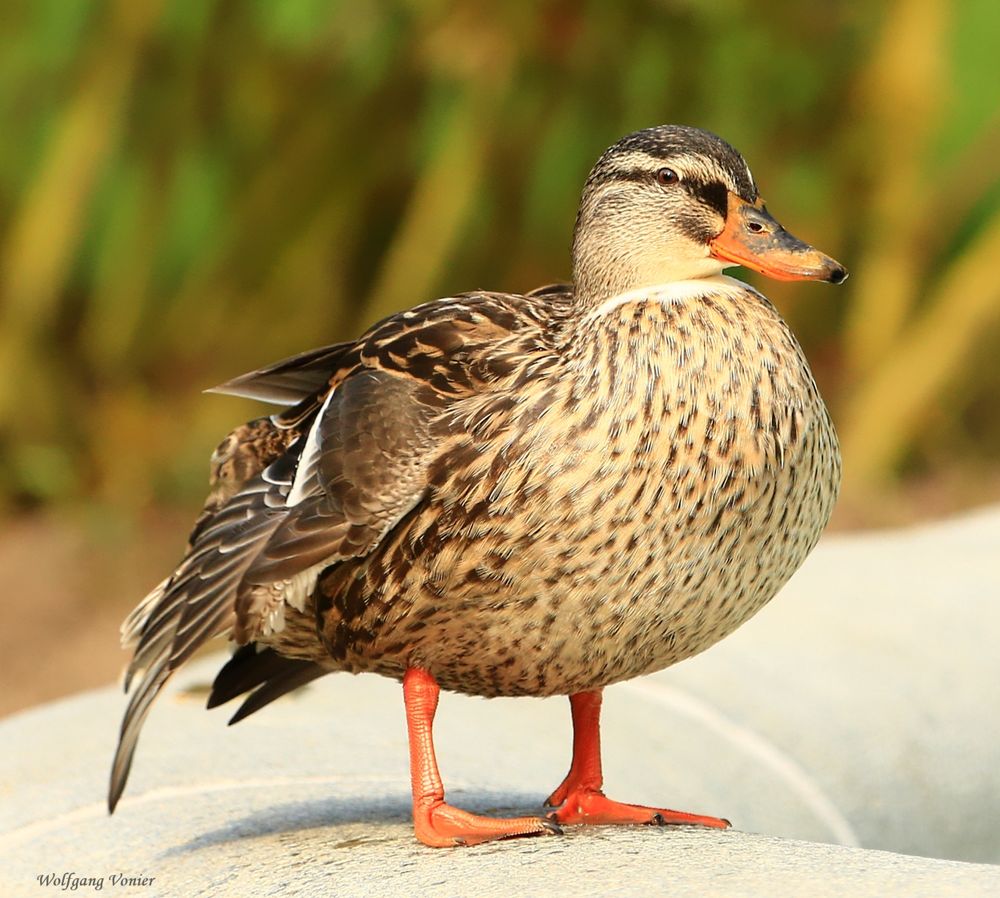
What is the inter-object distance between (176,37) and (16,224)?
35.9 inches

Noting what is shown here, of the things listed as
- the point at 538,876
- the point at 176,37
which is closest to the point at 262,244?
the point at 176,37

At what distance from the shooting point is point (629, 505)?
2277mm

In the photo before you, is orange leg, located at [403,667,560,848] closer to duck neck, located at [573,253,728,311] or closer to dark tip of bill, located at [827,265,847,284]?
duck neck, located at [573,253,728,311]

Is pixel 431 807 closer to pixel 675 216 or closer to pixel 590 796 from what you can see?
pixel 590 796

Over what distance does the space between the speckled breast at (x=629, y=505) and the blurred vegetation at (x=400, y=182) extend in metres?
3.68

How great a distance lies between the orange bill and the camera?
2.40 meters

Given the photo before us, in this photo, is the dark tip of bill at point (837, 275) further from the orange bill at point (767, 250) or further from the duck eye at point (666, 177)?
the duck eye at point (666, 177)

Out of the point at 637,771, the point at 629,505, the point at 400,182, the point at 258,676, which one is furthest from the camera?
the point at 400,182

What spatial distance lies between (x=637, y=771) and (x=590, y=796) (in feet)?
1.75

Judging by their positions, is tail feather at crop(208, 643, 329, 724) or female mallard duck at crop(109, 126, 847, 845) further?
tail feather at crop(208, 643, 329, 724)

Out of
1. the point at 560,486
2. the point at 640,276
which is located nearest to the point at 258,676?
the point at 560,486

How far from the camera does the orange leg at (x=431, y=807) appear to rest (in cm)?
246

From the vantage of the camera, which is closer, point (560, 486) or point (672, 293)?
point (560, 486)

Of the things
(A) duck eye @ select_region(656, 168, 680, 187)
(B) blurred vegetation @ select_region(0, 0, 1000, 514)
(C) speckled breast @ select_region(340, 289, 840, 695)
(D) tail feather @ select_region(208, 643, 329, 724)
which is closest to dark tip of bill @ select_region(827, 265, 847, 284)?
(C) speckled breast @ select_region(340, 289, 840, 695)
